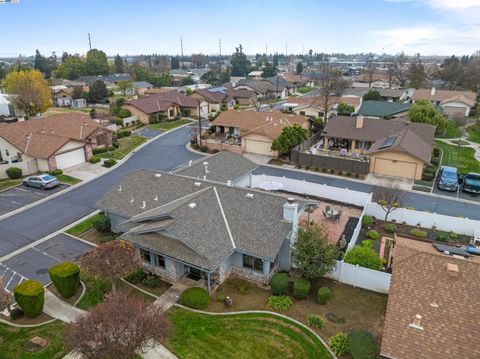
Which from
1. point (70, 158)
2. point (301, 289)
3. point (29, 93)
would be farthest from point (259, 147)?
point (29, 93)

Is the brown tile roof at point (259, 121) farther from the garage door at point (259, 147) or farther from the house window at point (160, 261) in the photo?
the house window at point (160, 261)

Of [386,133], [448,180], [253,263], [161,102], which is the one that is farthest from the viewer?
[161,102]

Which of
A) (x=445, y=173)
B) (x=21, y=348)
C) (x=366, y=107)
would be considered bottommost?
(x=21, y=348)

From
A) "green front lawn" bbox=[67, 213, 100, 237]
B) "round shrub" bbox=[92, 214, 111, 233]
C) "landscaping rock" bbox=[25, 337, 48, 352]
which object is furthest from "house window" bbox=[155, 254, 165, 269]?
"green front lawn" bbox=[67, 213, 100, 237]

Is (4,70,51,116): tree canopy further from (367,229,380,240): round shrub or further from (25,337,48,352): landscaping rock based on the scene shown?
(367,229,380,240): round shrub

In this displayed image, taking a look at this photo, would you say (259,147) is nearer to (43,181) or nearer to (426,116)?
(426,116)

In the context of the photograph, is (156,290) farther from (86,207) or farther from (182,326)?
(86,207)

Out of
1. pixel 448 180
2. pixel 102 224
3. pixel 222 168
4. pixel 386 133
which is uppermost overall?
pixel 386 133

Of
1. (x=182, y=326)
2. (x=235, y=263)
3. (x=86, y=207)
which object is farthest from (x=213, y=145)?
(x=182, y=326)

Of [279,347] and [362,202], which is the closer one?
[279,347]
